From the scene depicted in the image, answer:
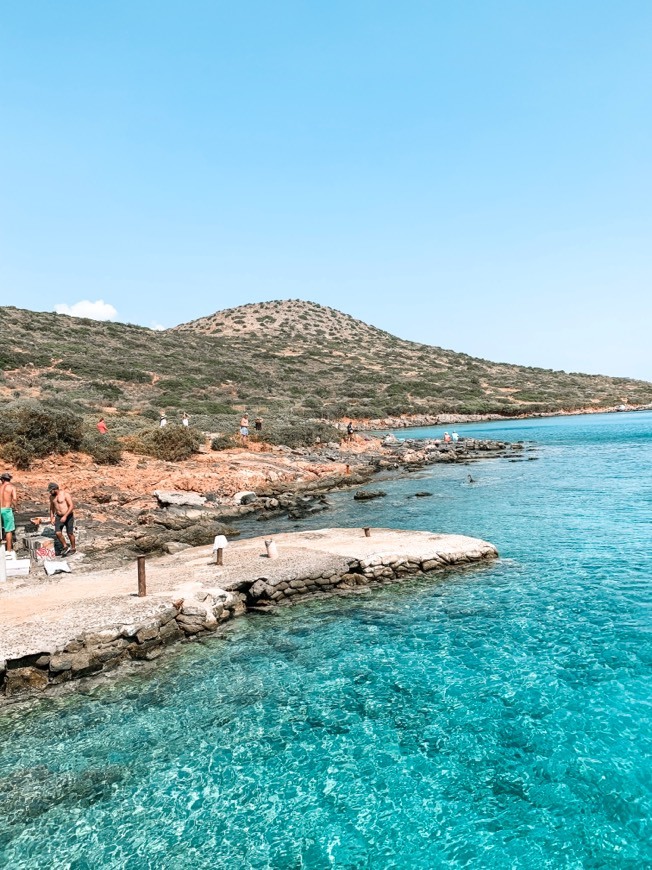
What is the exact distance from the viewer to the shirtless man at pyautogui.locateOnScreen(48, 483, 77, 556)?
18375 mm

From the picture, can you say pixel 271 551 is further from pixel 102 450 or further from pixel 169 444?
pixel 169 444

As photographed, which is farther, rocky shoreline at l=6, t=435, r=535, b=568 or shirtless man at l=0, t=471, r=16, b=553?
rocky shoreline at l=6, t=435, r=535, b=568

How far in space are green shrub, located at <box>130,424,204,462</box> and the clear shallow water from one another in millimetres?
21282

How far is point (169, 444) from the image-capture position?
34.2 meters

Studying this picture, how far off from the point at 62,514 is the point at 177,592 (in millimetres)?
6813

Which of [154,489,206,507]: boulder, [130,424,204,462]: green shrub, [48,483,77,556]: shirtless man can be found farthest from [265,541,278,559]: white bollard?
[130,424,204,462]: green shrub

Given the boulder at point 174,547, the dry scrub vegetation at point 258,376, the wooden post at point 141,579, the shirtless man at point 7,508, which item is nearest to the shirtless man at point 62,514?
the shirtless man at point 7,508

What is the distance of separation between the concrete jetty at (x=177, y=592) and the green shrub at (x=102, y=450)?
14166 millimetres

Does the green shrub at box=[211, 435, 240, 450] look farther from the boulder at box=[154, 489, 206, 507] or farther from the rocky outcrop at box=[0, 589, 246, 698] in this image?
the rocky outcrop at box=[0, 589, 246, 698]

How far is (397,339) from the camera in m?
145

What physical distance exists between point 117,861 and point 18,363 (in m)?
63.2

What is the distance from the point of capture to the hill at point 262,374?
56719 millimetres

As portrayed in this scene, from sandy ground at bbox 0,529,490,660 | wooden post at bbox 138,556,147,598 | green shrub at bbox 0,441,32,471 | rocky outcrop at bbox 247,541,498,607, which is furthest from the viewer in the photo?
green shrub at bbox 0,441,32,471

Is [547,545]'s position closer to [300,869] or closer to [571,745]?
[571,745]
